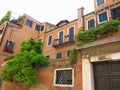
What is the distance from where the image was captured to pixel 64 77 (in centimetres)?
713

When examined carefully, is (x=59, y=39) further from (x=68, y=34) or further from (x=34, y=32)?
(x=34, y=32)

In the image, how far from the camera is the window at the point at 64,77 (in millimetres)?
6723

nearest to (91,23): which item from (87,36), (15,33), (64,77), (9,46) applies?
(87,36)

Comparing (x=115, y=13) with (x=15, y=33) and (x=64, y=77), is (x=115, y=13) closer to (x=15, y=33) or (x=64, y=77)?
(x=64, y=77)

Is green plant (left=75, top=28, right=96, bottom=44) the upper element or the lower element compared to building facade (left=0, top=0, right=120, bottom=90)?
upper

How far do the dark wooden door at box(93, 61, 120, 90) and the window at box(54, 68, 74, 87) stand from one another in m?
1.31

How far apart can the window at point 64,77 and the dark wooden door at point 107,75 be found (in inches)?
51.4

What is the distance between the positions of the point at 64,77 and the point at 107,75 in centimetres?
244

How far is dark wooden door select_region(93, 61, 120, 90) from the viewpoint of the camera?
543 centimetres

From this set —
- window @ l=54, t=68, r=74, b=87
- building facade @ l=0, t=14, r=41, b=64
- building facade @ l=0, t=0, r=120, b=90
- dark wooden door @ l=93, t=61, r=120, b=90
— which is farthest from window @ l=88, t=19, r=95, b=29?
building facade @ l=0, t=14, r=41, b=64

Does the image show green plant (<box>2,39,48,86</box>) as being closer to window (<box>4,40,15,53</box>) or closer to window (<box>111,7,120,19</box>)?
window (<box>111,7,120,19</box>)

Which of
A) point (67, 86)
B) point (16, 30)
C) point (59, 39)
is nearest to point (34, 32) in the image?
point (16, 30)

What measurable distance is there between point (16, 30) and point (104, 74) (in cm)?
1668

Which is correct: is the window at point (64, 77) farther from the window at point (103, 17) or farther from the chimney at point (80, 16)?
the chimney at point (80, 16)
